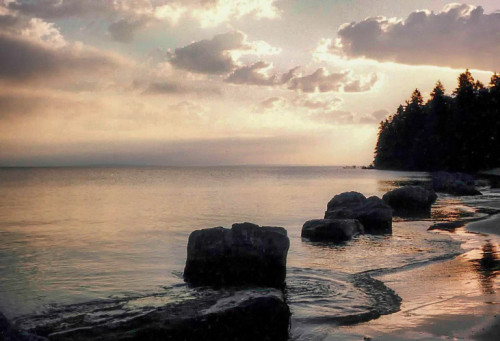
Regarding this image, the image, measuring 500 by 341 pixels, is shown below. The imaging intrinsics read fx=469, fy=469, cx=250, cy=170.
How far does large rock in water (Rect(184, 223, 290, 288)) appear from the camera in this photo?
9.09 meters

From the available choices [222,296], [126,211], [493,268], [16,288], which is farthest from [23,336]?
[126,211]

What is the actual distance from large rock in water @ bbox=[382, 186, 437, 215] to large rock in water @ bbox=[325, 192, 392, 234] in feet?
19.9

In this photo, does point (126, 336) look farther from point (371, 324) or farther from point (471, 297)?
point (471, 297)

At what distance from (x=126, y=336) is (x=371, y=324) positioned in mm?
3407

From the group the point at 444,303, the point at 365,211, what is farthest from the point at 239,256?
the point at 365,211

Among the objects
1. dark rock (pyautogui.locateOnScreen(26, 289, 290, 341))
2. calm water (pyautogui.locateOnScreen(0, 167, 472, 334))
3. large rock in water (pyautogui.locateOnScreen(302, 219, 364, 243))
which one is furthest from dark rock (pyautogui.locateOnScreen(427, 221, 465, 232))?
dark rock (pyautogui.locateOnScreen(26, 289, 290, 341))

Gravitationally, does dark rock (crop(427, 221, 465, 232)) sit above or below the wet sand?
below

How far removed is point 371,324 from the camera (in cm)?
673

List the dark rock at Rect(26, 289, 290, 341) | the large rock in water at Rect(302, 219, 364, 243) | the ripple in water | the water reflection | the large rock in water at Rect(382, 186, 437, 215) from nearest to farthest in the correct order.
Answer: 1. the dark rock at Rect(26, 289, 290, 341)
2. the ripple in water
3. the water reflection
4. the large rock in water at Rect(302, 219, 364, 243)
5. the large rock in water at Rect(382, 186, 437, 215)

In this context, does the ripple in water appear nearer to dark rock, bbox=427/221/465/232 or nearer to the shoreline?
the shoreline

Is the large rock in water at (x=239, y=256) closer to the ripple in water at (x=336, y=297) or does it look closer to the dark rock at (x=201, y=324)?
the ripple in water at (x=336, y=297)

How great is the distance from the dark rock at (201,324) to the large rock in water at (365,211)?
11523mm

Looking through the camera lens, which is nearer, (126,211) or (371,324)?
(371,324)

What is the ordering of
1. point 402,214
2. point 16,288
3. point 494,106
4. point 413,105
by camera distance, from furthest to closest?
point 413,105 → point 494,106 → point 402,214 → point 16,288
